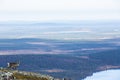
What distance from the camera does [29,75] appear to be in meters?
59.6

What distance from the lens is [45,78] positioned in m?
60.1

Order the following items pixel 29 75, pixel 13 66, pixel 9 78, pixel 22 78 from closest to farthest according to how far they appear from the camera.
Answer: pixel 9 78 < pixel 22 78 < pixel 29 75 < pixel 13 66

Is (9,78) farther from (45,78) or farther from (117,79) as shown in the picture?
(117,79)

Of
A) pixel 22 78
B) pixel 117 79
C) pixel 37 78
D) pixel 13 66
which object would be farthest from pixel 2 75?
pixel 117 79

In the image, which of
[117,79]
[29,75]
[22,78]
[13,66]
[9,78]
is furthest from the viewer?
[117,79]

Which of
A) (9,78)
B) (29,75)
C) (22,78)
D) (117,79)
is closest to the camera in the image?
(9,78)

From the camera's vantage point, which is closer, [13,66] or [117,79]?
[13,66]

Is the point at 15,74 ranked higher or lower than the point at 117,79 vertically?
higher

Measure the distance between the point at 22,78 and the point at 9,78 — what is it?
5208 mm

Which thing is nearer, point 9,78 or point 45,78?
point 9,78

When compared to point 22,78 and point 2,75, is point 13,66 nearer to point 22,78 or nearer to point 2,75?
point 22,78

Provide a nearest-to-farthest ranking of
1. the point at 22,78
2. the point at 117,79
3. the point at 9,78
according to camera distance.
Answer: the point at 9,78, the point at 22,78, the point at 117,79

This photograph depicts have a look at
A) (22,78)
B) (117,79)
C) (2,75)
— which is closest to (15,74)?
(22,78)

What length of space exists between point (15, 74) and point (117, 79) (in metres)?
101
